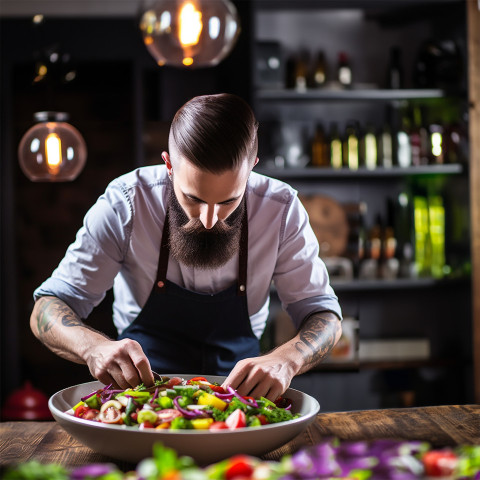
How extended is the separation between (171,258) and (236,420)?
29.5 inches

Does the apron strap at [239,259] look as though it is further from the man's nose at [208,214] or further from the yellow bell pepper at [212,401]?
the yellow bell pepper at [212,401]

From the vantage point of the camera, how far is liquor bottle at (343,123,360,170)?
3424 mm

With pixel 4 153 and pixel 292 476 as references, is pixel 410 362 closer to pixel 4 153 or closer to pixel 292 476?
pixel 4 153

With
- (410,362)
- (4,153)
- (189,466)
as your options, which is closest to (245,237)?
(189,466)

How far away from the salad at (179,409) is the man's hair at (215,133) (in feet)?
1.59

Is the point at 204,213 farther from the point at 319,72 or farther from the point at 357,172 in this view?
the point at 319,72

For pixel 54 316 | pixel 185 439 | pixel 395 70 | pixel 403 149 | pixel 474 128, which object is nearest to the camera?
pixel 185 439

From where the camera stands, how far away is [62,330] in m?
1.49

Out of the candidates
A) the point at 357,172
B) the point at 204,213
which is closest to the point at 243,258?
the point at 204,213

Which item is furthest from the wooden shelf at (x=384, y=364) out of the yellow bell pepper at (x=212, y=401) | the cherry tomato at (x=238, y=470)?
the cherry tomato at (x=238, y=470)

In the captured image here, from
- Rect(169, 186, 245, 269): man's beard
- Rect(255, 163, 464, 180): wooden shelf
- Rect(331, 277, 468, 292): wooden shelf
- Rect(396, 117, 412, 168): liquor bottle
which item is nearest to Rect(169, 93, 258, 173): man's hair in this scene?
Rect(169, 186, 245, 269): man's beard

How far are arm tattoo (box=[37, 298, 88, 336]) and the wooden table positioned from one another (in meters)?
0.22

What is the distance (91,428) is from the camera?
1.04 meters

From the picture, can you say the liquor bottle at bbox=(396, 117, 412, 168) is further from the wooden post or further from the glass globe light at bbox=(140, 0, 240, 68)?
the glass globe light at bbox=(140, 0, 240, 68)
